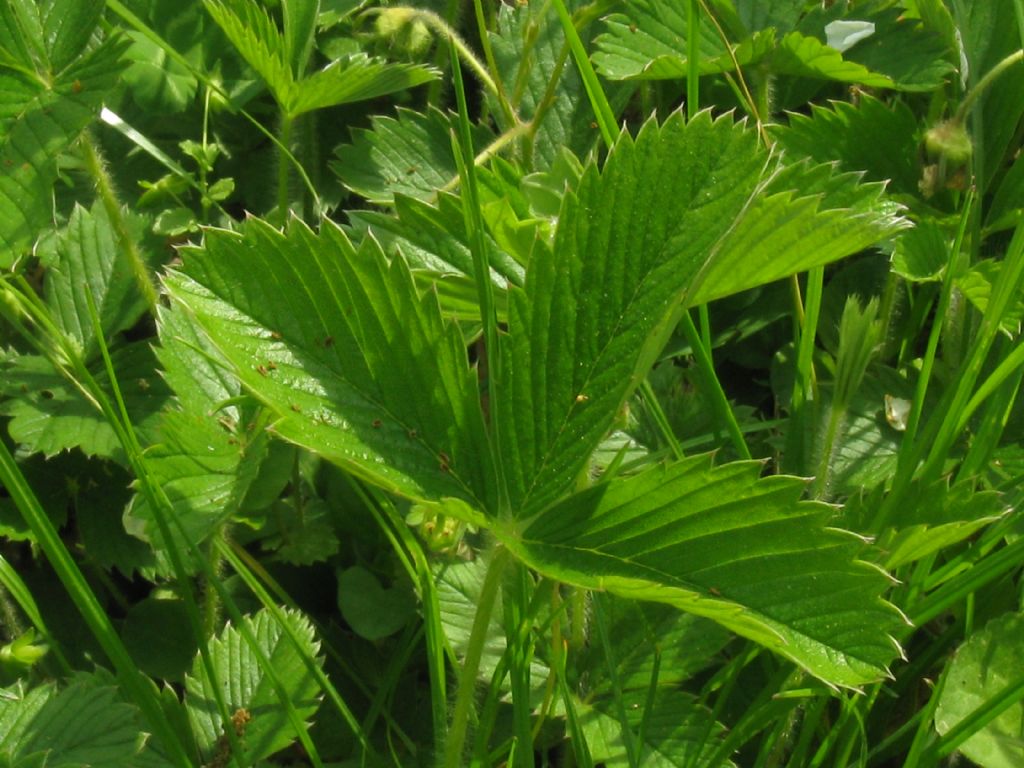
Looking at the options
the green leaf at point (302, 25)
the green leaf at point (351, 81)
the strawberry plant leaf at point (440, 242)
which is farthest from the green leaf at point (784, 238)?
the green leaf at point (302, 25)

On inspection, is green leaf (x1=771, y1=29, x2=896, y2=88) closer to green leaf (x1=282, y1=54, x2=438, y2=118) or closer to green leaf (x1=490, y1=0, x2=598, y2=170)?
green leaf (x1=490, y1=0, x2=598, y2=170)

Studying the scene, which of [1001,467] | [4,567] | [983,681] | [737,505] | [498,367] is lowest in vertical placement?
[983,681]

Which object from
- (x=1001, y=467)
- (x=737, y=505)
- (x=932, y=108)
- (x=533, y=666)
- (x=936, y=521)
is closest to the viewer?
(x=737, y=505)

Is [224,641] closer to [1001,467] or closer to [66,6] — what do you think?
[66,6]

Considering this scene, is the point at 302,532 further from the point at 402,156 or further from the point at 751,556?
the point at 751,556

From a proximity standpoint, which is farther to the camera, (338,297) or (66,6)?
(66,6)

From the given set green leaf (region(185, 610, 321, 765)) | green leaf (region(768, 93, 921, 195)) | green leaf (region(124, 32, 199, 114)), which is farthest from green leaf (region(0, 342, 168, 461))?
green leaf (region(768, 93, 921, 195))

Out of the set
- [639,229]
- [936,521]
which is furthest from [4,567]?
[936,521]
